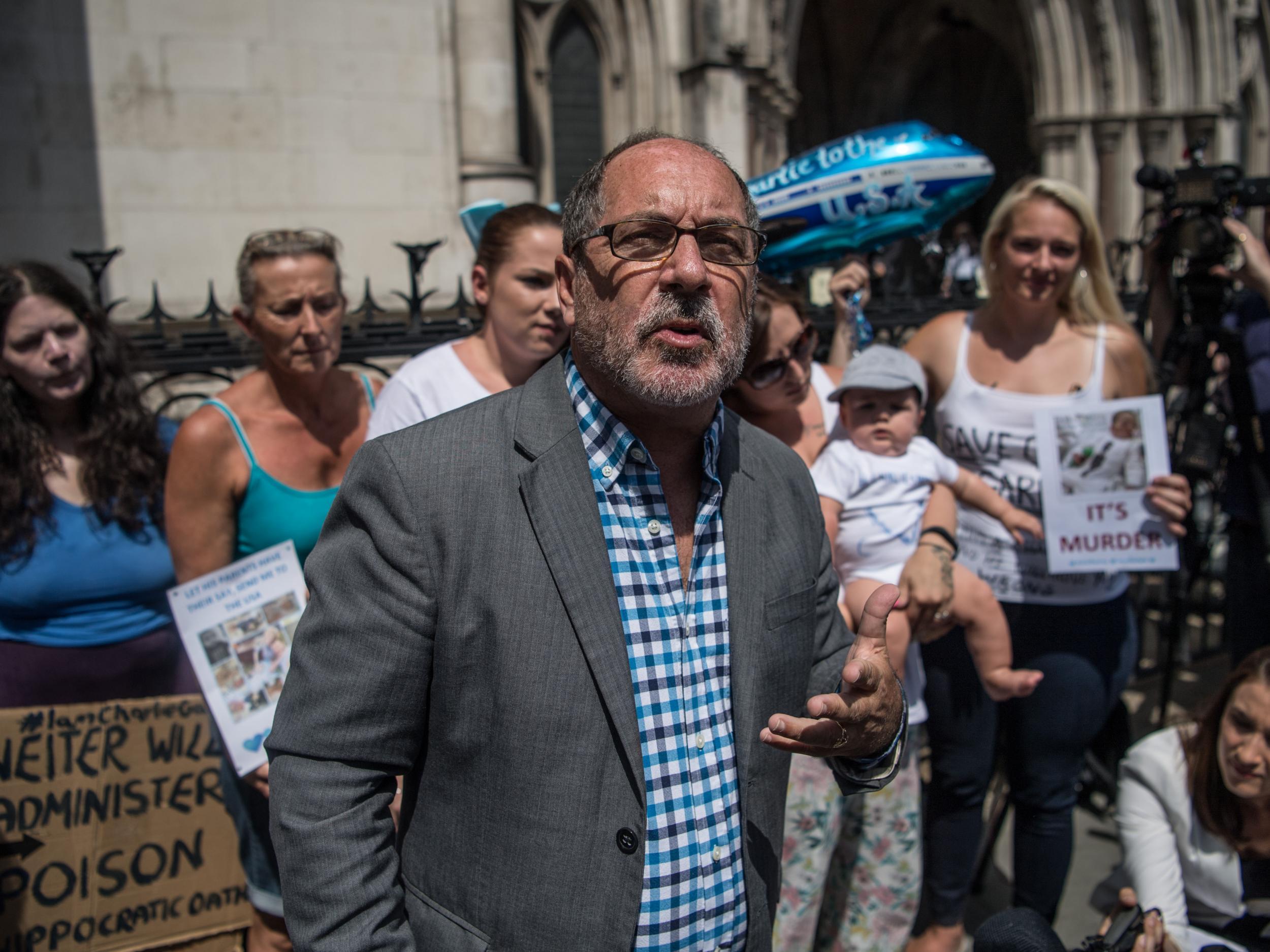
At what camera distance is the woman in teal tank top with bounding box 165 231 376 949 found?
2.38 metres

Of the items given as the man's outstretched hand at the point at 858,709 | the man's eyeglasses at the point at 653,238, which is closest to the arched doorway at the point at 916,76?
the man's eyeglasses at the point at 653,238

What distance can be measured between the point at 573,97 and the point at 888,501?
35.1ft

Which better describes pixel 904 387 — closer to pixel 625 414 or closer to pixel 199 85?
pixel 625 414

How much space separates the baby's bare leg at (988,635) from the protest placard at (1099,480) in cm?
26

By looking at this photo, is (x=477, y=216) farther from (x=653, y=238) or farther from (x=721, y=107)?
(x=721, y=107)

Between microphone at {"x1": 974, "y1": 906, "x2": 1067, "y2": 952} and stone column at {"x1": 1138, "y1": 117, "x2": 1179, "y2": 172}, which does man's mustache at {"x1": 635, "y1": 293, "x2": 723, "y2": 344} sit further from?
stone column at {"x1": 1138, "y1": 117, "x2": 1179, "y2": 172}

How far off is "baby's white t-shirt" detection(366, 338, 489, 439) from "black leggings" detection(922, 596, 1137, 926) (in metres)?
1.60

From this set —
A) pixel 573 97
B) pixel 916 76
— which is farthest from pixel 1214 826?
pixel 916 76

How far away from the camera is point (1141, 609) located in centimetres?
505

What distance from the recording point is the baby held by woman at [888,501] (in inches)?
105

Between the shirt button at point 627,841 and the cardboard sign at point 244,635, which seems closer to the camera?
the shirt button at point 627,841

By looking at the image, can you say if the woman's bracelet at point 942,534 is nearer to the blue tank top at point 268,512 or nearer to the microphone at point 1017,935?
the microphone at point 1017,935

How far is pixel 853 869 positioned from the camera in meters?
2.65

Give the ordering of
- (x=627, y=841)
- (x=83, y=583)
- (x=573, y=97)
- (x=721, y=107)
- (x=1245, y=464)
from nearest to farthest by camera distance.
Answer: (x=627, y=841), (x=83, y=583), (x=1245, y=464), (x=721, y=107), (x=573, y=97)
